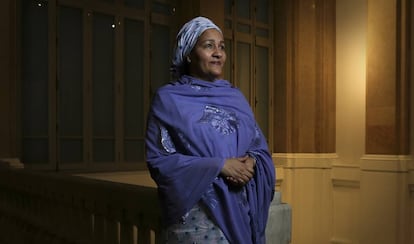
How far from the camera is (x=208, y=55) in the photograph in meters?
1.88

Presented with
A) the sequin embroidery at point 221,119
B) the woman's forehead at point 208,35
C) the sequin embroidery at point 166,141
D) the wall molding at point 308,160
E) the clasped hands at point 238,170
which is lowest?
the wall molding at point 308,160

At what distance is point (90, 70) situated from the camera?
6441 mm

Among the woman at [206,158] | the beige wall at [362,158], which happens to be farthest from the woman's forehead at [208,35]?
the beige wall at [362,158]

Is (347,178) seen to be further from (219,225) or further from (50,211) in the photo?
(219,225)

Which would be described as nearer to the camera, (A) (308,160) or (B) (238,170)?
(B) (238,170)

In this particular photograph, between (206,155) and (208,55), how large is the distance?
1.27 ft

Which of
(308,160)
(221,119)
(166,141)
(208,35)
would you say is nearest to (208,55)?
A: (208,35)

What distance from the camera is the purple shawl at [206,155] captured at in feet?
5.81

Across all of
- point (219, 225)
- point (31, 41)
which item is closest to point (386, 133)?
point (31, 41)

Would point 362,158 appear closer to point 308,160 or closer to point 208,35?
point 308,160

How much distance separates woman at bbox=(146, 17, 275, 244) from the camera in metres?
1.77

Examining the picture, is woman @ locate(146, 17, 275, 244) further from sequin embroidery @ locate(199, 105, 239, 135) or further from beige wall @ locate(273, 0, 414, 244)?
beige wall @ locate(273, 0, 414, 244)

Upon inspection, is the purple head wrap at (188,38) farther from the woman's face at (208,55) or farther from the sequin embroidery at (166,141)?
the sequin embroidery at (166,141)

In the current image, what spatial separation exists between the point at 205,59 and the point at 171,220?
62cm
